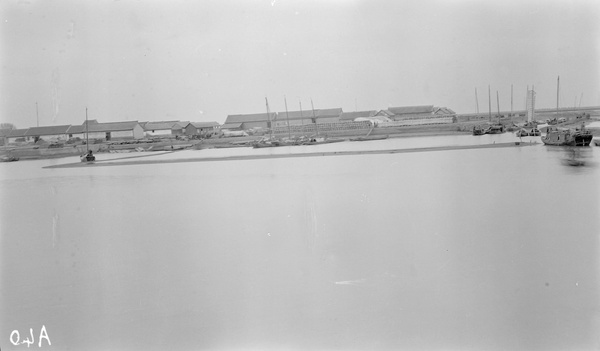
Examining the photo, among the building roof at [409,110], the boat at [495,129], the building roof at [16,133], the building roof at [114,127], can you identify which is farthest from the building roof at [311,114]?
the building roof at [16,133]

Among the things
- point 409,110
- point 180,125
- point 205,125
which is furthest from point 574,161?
point 205,125

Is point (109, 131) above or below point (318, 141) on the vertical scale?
above

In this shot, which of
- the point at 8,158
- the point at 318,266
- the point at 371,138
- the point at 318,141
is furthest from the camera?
the point at 318,141

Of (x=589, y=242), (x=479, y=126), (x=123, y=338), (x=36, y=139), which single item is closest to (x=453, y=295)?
(x=589, y=242)

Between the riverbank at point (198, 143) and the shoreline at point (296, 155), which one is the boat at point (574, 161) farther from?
the riverbank at point (198, 143)

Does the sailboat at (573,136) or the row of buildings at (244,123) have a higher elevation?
the row of buildings at (244,123)

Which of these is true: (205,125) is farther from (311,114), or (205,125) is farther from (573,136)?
(573,136)

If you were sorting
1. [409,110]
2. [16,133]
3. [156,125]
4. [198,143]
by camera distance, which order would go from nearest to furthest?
[16,133] < [156,125] < [409,110] < [198,143]
